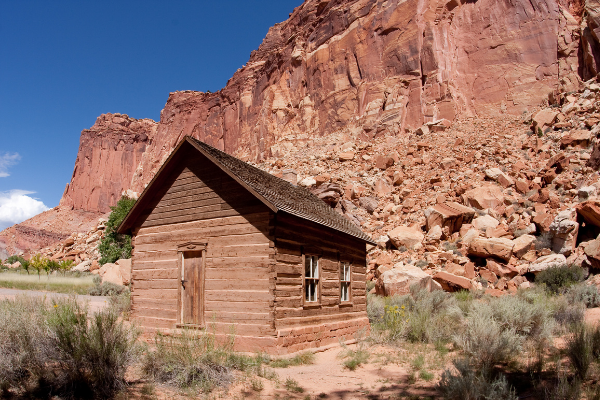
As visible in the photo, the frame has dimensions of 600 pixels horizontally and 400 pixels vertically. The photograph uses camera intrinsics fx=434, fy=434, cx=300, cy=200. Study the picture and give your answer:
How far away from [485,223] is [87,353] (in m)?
20.4

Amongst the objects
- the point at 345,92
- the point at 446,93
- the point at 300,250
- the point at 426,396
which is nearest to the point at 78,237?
the point at 345,92

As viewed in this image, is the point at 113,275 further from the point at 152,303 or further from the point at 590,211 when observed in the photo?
the point at 590,211

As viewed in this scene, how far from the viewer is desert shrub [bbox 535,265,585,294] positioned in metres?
15.5

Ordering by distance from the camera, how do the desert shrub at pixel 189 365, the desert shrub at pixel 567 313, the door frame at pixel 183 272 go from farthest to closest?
the door frame at pixel 183 272 → the desert shrub at pixel 567 313 → the desert shrub at pixel 189 365

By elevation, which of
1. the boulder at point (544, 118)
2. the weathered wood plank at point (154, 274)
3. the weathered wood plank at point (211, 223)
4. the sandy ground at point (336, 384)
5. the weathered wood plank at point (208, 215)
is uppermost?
the boulder at point (544, 118)

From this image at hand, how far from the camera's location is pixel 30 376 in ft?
19.6

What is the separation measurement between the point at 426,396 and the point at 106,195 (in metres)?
94.6

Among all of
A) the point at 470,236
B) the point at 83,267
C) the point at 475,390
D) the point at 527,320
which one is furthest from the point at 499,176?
the point at 83,267

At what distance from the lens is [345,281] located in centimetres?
1310

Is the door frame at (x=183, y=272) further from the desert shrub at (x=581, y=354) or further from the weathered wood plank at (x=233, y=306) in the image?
the desert shrub at (x=581, y=354)

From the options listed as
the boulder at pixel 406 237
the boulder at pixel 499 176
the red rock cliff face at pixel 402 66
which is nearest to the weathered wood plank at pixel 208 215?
the boulder at pixel 406 237

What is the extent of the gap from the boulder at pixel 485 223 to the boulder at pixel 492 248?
6.29ft

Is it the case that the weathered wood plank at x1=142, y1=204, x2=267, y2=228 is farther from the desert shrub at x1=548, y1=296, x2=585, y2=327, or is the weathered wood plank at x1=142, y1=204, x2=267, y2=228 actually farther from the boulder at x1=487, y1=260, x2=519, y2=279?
the boulder at x1=487, y1=260, x2=519, y2=279

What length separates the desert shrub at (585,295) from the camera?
505 inches
